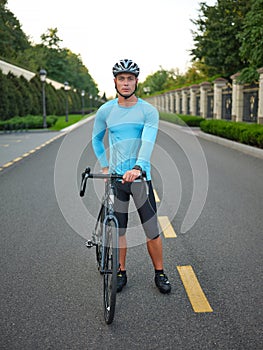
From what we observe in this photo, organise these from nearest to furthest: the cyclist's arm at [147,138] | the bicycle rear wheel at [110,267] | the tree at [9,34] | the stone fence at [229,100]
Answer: the bicycle rear wheel at [110,267] < the cyclist's arm at [147,138] < the stone fence at [229,100] < the tree at [9,34]

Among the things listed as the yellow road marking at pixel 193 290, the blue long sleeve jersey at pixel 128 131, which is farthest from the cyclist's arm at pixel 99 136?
the yellow road marking at pixel 193 290

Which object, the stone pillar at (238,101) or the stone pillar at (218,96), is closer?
Answer: the stone pillar at (238,101)

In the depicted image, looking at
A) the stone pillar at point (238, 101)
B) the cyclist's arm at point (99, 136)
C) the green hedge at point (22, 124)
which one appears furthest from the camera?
the green hedge at point (22, 124)

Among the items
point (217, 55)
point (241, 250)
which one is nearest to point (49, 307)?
point (241, 250)

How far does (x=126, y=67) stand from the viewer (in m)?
3.59

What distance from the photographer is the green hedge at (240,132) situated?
51.9 ft

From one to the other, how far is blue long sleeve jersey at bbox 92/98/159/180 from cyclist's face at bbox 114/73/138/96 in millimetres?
124

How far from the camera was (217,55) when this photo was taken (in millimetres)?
34562

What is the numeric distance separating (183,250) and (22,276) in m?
1.78

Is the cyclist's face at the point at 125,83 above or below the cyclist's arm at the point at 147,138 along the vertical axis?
above

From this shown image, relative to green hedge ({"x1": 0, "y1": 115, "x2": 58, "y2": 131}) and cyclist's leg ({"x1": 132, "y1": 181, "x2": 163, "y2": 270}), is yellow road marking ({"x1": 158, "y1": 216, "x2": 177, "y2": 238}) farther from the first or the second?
green hedge ({"x1": 0, "y1": 115, "x2": 58, "y2": 131})

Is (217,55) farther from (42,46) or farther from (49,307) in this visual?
(42,46)

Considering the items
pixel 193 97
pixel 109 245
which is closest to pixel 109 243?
pixel 109 245

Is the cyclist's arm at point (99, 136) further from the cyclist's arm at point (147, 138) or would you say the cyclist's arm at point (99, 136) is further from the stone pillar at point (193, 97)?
the stone pillar at point (193, 97)
